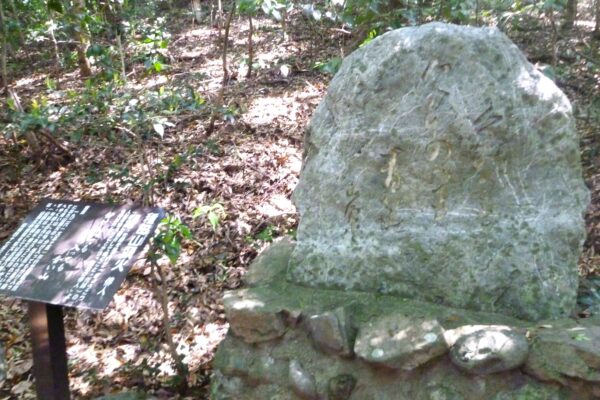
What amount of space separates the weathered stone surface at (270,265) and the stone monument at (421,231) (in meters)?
0.12

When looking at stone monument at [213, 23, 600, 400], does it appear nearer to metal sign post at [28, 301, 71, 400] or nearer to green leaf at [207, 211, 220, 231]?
metal sign post at [28, 301, 71, 400]

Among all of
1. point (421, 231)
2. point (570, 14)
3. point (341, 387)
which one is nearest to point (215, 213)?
point (421, 231)

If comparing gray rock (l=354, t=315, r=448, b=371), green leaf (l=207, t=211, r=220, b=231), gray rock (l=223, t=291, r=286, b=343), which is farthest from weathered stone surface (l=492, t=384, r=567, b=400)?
green leaf (l=207, t=211, r=220, b=231)

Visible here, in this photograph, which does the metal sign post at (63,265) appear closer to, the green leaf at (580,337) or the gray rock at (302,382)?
the gray rock at (302,382)

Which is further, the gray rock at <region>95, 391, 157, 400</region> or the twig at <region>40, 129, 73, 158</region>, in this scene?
the twig at <region>40, 129, 73, 158</region>

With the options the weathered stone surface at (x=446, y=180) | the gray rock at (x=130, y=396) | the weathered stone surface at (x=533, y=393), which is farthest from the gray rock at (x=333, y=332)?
the gray rock at (x=130, y=396)

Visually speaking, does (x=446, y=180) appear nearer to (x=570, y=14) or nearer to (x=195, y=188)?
(x=195, y=188)

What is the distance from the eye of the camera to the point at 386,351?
2.42 meters

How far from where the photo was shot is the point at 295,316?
105 inches

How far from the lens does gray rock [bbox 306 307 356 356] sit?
2.53 m

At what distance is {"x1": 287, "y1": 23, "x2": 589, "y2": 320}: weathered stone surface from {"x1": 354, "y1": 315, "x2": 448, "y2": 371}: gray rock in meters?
0.31

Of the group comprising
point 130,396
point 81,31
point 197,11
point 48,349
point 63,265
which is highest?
point 81,31

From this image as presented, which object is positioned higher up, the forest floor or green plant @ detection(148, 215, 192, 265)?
green plant @ detection(148, 215, 192, 265)

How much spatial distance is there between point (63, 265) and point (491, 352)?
1859 millimetres
